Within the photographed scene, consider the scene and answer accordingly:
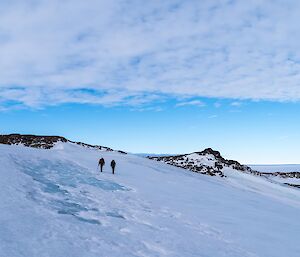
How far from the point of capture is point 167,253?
9.70 metres

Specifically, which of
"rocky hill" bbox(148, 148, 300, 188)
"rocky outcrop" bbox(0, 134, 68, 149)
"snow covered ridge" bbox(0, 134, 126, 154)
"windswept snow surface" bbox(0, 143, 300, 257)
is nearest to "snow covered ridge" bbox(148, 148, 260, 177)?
"rocky hill" bbox(148, 148, 300, 188)

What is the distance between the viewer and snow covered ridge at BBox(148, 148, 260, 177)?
170 feet

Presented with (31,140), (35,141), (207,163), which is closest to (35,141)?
(35,141)

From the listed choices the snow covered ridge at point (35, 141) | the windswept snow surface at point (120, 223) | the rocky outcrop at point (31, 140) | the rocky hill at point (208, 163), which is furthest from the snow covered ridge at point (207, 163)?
the windswept snow surface at point (120, 223)

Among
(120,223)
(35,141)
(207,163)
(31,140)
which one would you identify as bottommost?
(120,223)

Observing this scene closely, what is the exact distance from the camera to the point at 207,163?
182 ft

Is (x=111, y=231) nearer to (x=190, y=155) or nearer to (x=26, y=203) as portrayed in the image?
(x=26, y=203)

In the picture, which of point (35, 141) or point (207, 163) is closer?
point (35, 141)

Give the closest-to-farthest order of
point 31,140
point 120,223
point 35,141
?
point 120,223
point 35,141
point 31,140

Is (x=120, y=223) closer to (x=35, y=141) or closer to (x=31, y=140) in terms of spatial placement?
(x=35, y=141)

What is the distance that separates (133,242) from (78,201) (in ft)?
18.3

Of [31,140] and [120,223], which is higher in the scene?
[31,140]

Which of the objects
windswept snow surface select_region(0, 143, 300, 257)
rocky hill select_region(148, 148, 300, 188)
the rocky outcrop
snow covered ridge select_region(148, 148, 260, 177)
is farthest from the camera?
the rocky outcrop

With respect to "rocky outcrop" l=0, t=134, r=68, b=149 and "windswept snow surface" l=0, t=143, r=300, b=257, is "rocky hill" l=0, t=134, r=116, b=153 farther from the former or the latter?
"windswept snow surface" l=0, t=143, r=300, b=257
